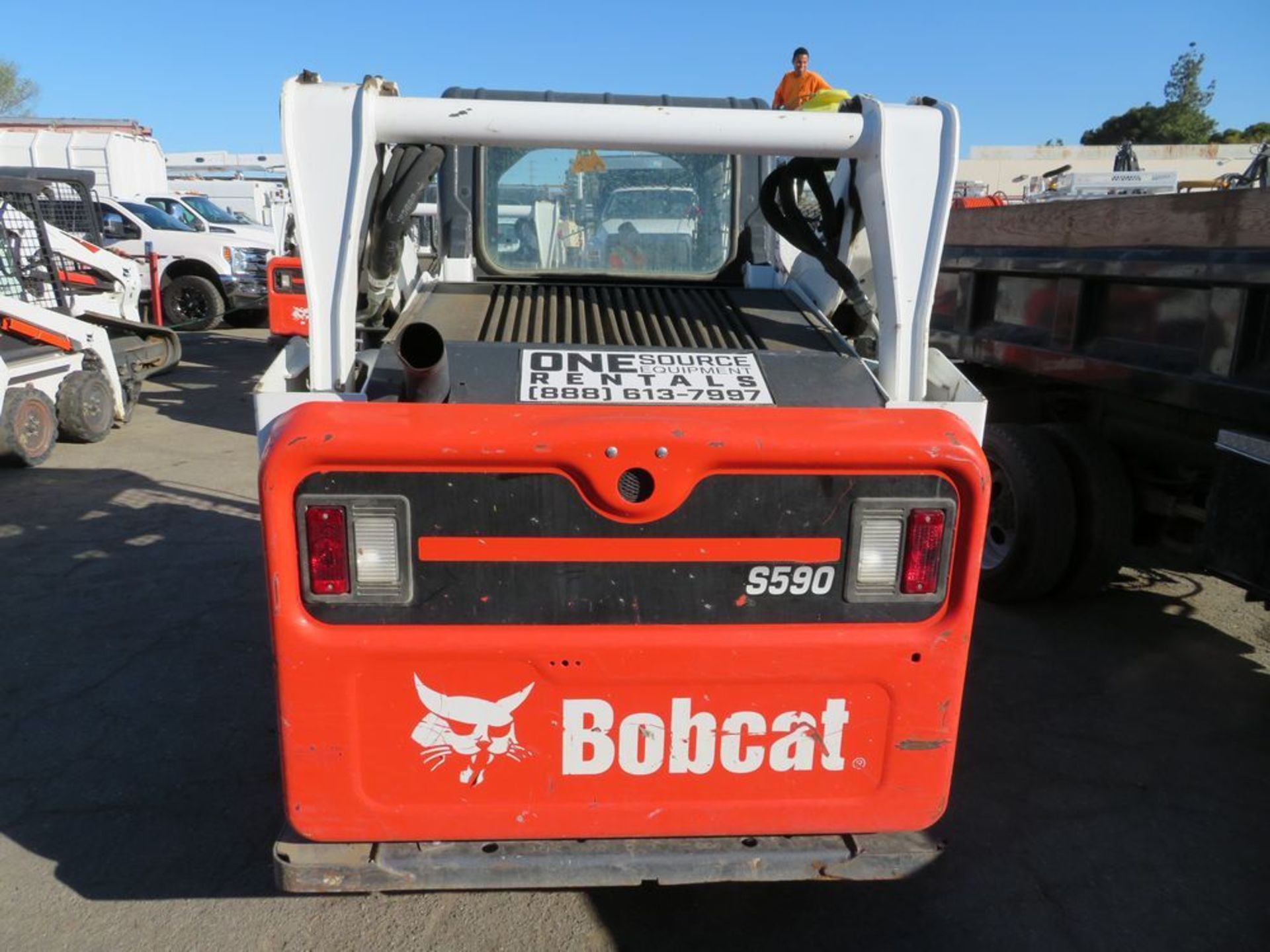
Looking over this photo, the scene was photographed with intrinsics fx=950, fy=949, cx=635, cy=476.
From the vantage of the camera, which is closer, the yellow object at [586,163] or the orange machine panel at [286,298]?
the yellow object at [586,163]

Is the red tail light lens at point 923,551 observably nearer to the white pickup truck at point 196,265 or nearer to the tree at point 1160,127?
the white pickup truck at point 196,265

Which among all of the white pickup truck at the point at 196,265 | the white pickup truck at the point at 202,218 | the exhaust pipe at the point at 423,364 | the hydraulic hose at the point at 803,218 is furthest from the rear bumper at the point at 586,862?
the white pickup truck at the point at 202,218

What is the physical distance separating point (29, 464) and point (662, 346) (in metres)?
6.64

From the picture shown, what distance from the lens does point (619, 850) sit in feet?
7.43

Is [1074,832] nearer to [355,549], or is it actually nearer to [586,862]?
[586,862]

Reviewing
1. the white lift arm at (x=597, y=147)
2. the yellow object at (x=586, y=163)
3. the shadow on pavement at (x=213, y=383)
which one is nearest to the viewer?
the white lift arm at (x=597, y=147)

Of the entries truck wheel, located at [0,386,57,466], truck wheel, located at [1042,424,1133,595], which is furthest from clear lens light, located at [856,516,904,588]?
truck wheel, located at [0,386,57,466]

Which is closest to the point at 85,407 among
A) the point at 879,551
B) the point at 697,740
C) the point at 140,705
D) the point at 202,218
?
the point at 140,705

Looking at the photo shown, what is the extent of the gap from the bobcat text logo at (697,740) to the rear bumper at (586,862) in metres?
0.20

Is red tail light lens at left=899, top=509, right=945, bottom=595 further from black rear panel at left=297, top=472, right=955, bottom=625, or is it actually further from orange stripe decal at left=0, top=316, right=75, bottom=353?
orange stripe decal at left=0, top=316, right=75, bottom=353

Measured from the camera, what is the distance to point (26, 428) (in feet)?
23.7

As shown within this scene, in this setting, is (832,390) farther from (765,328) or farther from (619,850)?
(619,850)

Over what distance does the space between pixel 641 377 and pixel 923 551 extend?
32.4 inches

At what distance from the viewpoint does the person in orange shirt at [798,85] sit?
22.5 feet
